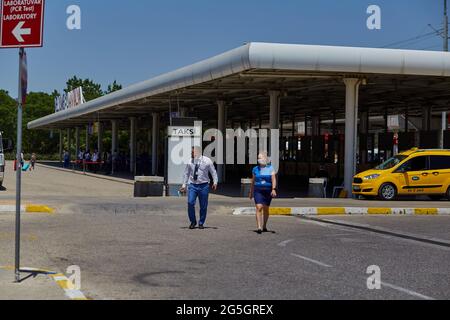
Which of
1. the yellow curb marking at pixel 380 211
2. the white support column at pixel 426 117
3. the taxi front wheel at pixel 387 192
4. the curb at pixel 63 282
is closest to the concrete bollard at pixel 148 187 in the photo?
the yellow curb marking at pixel 380 211

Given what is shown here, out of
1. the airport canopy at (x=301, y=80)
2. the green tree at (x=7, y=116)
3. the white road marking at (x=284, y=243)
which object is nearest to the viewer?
the white road marking at (x=284, y=243)

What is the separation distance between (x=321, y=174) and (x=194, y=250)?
19693 millimetres

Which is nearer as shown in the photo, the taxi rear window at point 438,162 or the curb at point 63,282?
the curb at point 63,282

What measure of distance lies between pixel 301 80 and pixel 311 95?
7942 mm

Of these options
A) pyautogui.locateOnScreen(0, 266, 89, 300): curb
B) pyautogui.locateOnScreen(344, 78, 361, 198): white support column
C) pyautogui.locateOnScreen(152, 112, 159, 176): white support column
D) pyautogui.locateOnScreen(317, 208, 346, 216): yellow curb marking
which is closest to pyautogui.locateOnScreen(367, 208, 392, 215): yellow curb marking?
pyautogui.locateOnScreen(317, 208, 346, 216): yellow curb marking

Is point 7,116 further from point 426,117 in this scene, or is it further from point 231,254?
point 231,254

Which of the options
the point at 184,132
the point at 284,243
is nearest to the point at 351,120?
the point at 184,132

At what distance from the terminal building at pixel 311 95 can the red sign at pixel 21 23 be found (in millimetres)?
13542

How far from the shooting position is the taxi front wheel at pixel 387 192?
23013mm

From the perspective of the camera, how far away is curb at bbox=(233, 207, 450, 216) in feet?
59.6

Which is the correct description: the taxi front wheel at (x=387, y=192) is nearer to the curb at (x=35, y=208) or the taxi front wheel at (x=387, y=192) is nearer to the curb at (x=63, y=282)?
the curb at (x=35, y=208)

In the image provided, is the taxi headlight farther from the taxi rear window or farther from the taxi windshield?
the taxi rear window

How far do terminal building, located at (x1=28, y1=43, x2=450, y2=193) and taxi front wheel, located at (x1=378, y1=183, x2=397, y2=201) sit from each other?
5.14 feet

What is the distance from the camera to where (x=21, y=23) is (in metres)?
7.59
